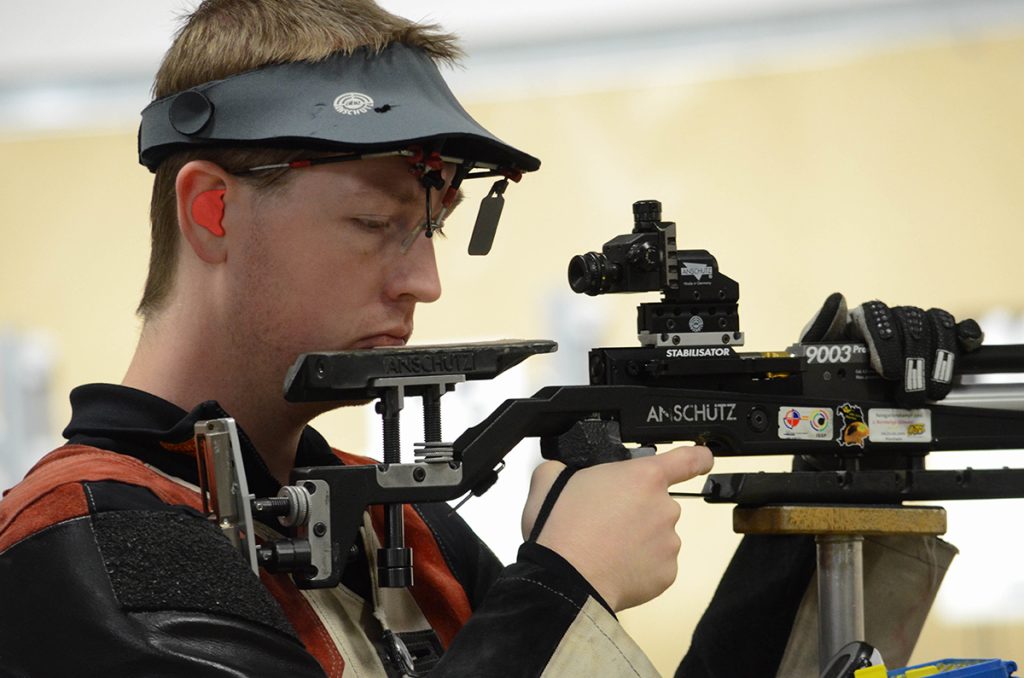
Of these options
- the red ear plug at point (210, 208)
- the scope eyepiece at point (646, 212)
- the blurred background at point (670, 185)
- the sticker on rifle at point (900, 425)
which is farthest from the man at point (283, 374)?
the blurred background at point (670, 185)

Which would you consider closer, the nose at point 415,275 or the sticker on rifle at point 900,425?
the nose at point 415,275

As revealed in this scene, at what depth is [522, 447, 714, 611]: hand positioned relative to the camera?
110cm

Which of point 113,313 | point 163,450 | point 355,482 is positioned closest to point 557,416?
point 355,482

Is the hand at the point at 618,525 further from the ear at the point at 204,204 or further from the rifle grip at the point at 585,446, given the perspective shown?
the ear at the point at 204,204

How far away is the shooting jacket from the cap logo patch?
0.30 metres

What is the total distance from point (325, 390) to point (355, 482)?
0.09 m

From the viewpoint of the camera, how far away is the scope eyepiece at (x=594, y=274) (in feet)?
4.10

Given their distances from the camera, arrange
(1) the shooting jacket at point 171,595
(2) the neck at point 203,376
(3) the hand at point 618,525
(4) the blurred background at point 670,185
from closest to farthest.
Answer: (1) the shooting jacket at point 171,595 → (3) the hand at point 618,525 → (2) the neck at point 203,376 → (4) the blurred background at point 670,185

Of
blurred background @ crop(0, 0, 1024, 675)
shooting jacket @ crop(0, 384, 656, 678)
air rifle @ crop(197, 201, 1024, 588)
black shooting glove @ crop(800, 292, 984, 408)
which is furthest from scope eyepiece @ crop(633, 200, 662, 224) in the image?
blurred background @ crop(0, 0, 1024, 675)

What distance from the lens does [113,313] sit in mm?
3299

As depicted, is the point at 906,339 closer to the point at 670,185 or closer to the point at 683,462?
the point at 683,462

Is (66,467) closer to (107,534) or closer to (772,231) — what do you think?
(107,534)

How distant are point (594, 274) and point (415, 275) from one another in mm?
176

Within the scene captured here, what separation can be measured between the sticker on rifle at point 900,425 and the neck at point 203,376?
1.90ft
